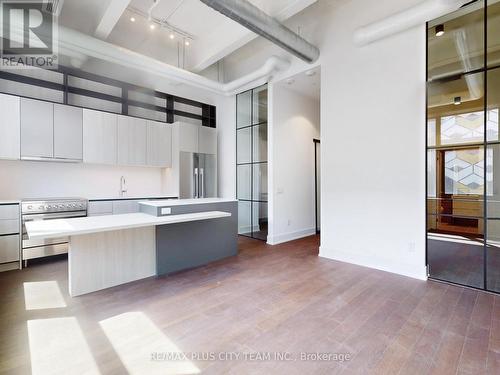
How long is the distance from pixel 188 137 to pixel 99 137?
1795 millimetres

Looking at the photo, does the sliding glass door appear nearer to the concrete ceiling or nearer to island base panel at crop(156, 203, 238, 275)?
the concrete ceiling

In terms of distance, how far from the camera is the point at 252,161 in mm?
5773

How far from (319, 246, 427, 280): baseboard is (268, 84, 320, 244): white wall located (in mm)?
1228

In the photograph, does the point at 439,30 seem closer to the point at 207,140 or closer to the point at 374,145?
the point at 374,145

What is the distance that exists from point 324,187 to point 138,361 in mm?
3533

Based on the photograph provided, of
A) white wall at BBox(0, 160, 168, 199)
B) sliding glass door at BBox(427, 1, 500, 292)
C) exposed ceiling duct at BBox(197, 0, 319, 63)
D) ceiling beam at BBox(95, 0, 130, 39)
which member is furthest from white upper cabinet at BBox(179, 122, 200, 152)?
sliding glass door at BBox(427, 1, 500, 292)

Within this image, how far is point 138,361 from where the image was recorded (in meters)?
1.78

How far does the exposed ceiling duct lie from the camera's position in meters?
2.84

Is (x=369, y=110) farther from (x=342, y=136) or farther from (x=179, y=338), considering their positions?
(x=179, y=338)

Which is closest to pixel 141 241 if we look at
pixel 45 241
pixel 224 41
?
pixel 45 241

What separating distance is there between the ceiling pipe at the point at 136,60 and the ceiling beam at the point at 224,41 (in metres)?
0.51

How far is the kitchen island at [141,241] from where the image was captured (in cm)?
279

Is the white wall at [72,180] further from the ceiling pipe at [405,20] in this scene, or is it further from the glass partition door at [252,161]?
the ceiling pipe at [405,20]

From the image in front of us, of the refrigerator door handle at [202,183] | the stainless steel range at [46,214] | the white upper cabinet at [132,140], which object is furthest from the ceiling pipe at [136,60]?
the stainless steel range at [46,214]
